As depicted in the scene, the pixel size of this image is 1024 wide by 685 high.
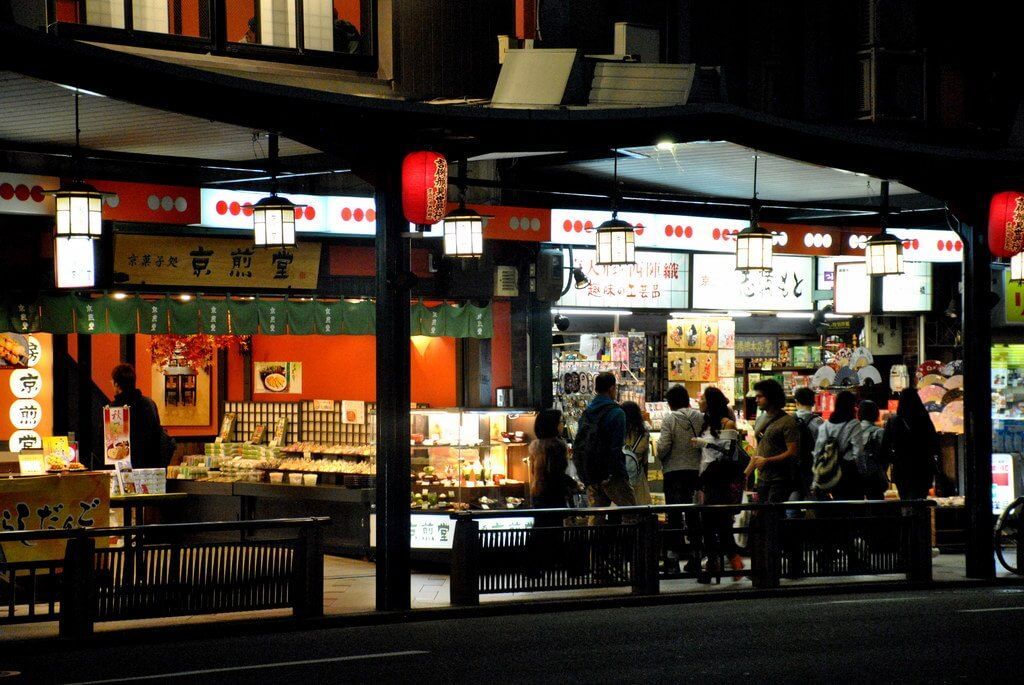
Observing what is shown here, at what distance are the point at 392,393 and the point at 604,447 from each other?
10.9 ft

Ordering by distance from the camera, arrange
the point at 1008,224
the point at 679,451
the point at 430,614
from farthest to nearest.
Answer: the point at 1008,224, the point at 679,451, the point at 430,614

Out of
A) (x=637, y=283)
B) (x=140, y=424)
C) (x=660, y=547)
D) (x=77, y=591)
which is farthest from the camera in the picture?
(x=637, y=283)

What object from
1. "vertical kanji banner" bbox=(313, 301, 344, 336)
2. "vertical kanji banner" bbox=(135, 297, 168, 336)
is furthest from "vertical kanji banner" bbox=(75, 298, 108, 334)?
"vertical kanji banner" bbox=(313, 301, 344, 336)

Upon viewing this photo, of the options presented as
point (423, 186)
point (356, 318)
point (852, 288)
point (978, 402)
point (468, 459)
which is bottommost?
point (468, 459)

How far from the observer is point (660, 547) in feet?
50.1

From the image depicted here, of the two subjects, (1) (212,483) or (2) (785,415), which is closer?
(2) (785,415)

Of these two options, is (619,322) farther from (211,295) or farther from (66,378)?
(66,378)

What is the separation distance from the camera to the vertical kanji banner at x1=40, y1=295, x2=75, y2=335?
1563 centimetres

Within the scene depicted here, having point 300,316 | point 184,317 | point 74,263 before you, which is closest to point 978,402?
point 300,316

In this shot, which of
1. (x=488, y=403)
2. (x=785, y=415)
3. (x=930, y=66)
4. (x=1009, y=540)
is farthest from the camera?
(x=930, y=66)

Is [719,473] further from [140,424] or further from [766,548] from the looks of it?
[140,424]

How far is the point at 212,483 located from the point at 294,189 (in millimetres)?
4452

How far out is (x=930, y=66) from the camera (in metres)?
22.0

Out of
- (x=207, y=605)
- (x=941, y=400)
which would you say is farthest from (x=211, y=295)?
(x=941, y=400)
